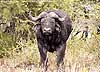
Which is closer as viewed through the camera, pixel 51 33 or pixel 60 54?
pixel 51 33

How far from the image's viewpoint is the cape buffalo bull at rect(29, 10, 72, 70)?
1119cm

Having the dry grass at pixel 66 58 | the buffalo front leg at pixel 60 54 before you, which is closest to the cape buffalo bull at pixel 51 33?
the buffalo front leg at pixel 60 54

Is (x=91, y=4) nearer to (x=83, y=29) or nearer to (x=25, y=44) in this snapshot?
(x=83, y=29)

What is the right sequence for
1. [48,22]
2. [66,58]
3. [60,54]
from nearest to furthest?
[48,22], [60,54], [66,58]

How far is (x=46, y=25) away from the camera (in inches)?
433

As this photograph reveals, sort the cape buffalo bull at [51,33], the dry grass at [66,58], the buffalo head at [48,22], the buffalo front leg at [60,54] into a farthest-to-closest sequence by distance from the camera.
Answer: the dry grass at [66,58] → the buffalo front leg at [60,54] → the cape buffalo bull at [51,33] → the buffalo head at [48,22]

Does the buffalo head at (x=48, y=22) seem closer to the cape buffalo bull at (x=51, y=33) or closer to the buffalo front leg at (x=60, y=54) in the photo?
the cape buffalo bull at (x=51, y=33)

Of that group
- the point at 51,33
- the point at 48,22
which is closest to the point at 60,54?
the point at 51,33

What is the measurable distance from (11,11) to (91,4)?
4001 mm

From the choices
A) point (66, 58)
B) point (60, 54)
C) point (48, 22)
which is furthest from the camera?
point (66, 58)

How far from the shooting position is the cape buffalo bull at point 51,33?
11.2 metres

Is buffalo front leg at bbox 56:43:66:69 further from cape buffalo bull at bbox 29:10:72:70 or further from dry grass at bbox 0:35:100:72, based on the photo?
dry grass at bbox 0:35:100:72

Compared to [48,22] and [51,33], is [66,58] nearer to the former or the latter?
[51,33]

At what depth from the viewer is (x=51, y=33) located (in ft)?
36.6
